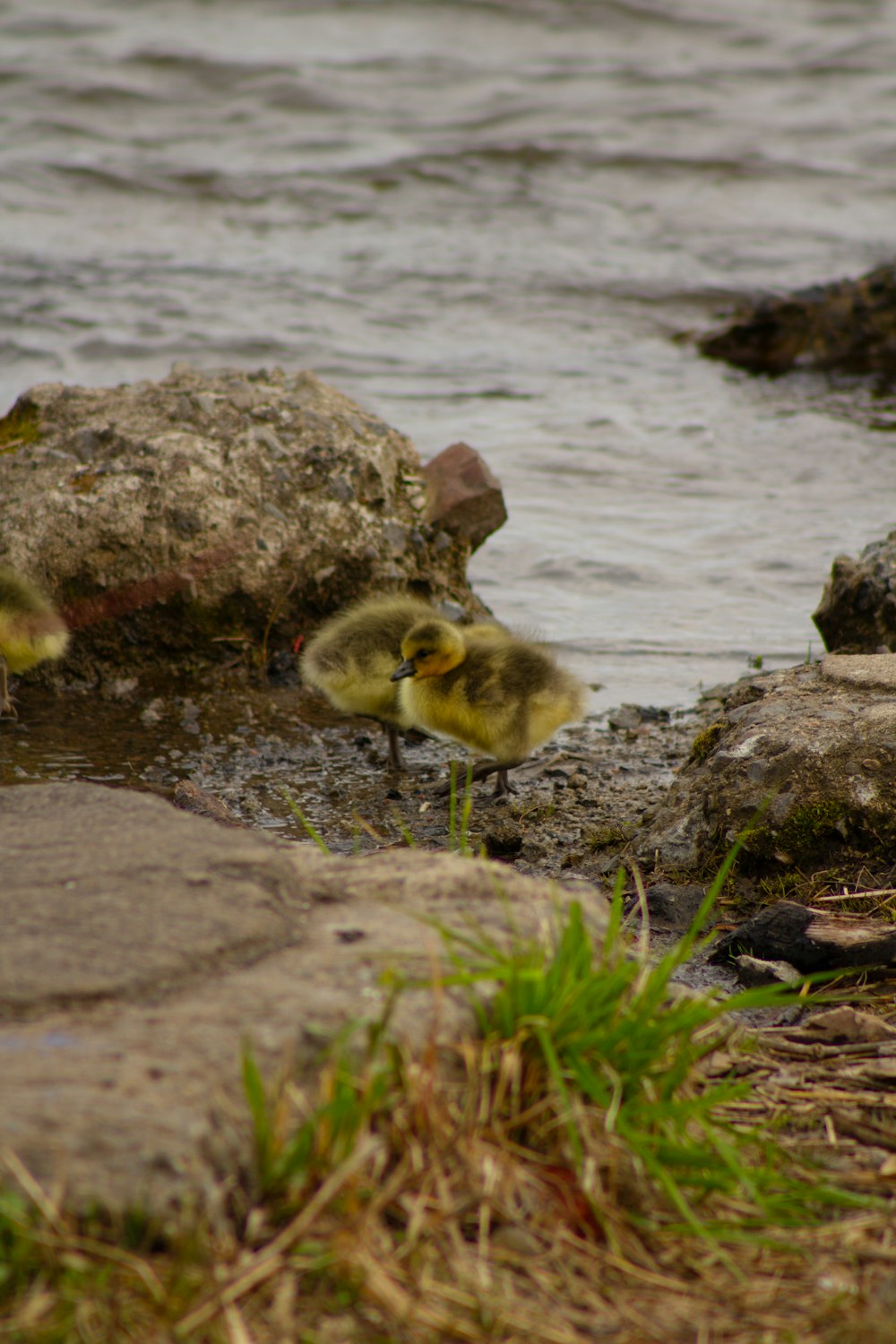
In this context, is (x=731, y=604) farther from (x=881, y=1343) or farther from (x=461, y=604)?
(x=881, y=1343)

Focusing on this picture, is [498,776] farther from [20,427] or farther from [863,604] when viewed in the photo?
[20,427]

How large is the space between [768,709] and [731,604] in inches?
129

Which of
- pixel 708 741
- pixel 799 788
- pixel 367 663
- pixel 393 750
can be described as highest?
pixel 799 788

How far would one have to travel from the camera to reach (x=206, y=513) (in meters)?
6.14

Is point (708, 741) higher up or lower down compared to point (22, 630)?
higher up

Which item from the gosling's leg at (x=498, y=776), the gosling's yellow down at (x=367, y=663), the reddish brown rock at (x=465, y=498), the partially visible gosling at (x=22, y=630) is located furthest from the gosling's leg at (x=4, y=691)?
the reddish brown rock at (x=465, y=498)

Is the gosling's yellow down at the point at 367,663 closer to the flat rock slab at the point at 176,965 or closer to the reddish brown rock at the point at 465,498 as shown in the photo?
the reddish brown rock at the point at 465,498

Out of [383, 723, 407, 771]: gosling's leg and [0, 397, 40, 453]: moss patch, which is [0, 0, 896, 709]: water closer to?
[383, 723, 407, 771]: gosling's leg

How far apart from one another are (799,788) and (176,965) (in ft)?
7.07

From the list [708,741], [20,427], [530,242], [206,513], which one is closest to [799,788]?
[708,741]

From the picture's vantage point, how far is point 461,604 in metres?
6.83

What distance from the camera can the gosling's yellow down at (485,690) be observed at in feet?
16.5

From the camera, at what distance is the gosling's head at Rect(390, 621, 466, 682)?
498cm

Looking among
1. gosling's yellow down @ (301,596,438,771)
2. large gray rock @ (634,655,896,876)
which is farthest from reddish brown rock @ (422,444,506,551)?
large gray rock @ (634,655,896,876)
